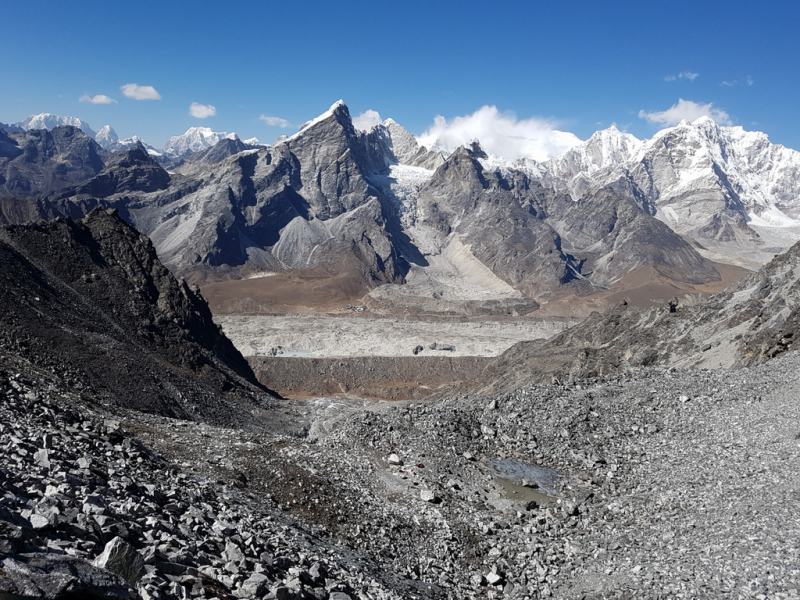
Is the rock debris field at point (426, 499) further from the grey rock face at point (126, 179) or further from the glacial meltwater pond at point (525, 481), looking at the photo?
the grey rock face at point (126, 179)

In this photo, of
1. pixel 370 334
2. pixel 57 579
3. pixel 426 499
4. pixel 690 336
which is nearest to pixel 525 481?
pixel 426 499

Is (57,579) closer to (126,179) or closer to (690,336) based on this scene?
(690,336)

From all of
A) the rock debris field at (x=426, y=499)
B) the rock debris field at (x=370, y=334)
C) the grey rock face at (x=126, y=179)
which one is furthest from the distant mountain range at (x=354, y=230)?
the rock debris field at (x=426, y=499)

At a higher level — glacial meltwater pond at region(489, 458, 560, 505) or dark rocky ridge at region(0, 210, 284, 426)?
dark rocky ridge at region(0, 210, 284, 426)

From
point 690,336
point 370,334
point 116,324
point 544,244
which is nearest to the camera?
point 116,324

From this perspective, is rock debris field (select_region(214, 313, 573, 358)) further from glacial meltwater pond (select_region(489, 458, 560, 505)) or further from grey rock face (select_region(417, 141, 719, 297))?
glacial meltwater pond (select_region(489, 458, 560, 505))

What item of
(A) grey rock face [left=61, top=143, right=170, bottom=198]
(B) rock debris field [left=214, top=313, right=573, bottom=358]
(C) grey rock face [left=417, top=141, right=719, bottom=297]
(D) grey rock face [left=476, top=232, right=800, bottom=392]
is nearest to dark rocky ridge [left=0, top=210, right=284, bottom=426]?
(D) grey rock face [left=476, top=232, right=800, bottom=392]
